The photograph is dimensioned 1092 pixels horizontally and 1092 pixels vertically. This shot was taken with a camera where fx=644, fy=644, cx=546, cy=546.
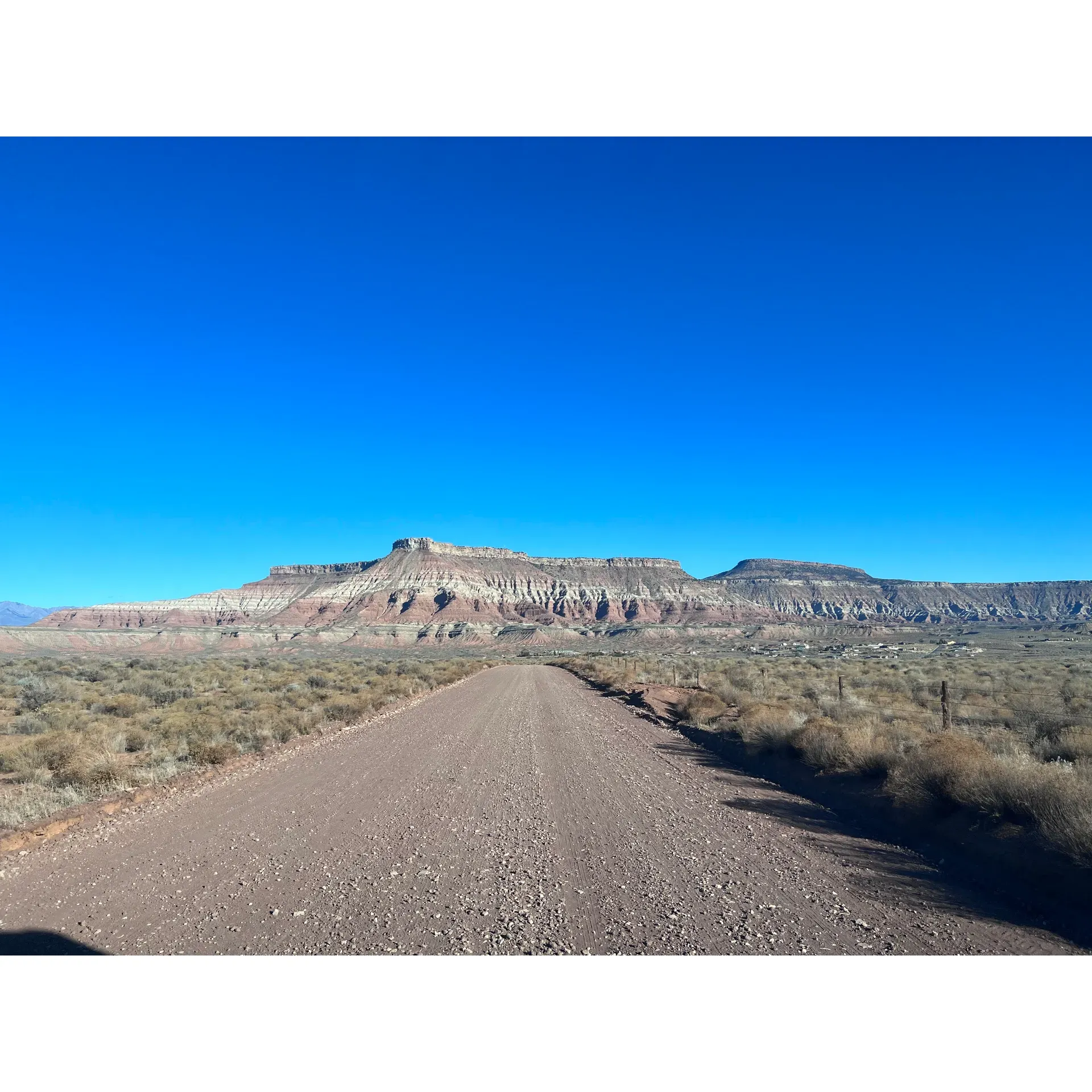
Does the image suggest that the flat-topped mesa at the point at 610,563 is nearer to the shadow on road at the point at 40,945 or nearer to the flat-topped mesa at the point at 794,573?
→ the flat-topped mesa at the point at 794,573

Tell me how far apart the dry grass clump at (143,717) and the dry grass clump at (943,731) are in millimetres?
11683

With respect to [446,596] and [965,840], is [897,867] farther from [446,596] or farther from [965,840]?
[446,596]

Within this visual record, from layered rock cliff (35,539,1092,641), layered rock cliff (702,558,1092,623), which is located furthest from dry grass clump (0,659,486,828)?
layered rock cliff (702,558,1092,623)

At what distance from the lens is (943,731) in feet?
41.1

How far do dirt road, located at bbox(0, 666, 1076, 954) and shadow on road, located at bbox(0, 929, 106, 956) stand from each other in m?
0.09

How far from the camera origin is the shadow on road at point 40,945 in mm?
5020

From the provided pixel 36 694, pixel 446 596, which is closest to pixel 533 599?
pixel 446 596

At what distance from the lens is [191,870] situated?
268 inches

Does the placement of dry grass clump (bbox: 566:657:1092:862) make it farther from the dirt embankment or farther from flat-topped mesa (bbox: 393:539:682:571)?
flat-topped mesa (bbox: 393:539:682:571)

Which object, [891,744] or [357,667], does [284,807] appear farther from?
[357,667]

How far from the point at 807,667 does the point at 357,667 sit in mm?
28206

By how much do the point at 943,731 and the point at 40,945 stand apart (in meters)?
13.9

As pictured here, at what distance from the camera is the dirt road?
5.20m

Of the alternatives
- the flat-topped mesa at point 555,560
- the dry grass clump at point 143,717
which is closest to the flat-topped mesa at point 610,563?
the flat-topped mesa at point 555,560
